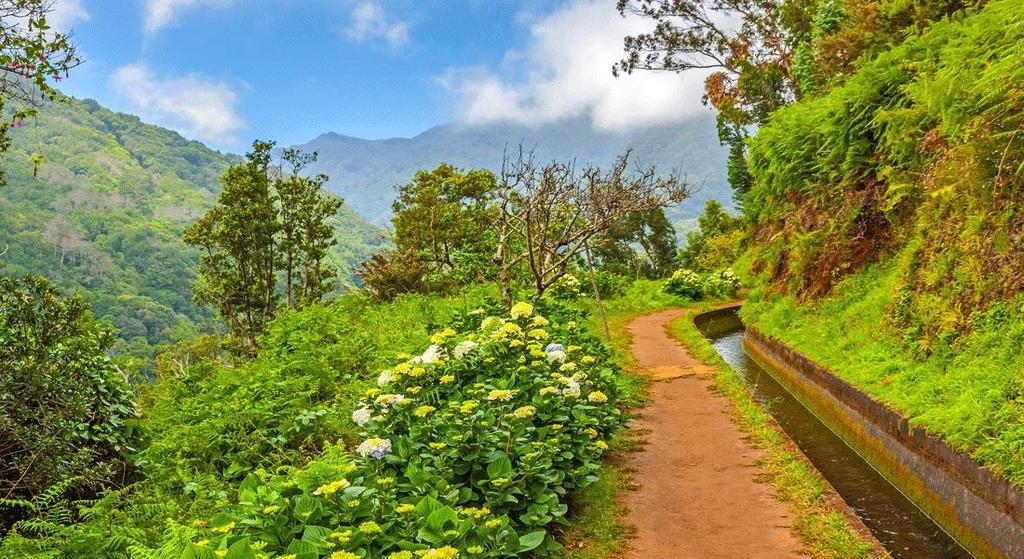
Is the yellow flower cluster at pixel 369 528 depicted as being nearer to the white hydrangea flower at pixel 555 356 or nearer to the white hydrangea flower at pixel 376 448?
the white hydrangea flower at pixel 376 448

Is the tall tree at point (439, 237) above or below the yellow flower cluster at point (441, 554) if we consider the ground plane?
above

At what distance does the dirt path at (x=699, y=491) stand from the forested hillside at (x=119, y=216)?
129 ft

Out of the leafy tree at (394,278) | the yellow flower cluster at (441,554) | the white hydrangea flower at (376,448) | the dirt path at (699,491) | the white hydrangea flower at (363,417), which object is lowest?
the dirt path at (699,491)

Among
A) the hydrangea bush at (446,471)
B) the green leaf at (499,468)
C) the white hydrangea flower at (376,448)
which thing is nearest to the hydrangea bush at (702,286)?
the hydrangea bush at (446,471)

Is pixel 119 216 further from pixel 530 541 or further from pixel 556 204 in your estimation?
pixel 530 541

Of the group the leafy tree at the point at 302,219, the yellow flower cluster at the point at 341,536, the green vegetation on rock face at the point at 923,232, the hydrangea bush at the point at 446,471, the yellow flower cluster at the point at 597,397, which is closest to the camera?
the yellow flower cluster at the point at 341,536

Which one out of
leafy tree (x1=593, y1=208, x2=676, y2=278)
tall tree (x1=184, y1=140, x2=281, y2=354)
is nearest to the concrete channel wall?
tall tree (x1=184, y1=140, x2=281, y2=354)

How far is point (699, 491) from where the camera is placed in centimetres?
586

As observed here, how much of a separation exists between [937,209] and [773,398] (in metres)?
3.64

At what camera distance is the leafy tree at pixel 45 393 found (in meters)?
5.13

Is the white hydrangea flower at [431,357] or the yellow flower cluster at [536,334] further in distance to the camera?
the yellow flower cluster at [536,334]

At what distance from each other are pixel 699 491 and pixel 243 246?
15129 mm

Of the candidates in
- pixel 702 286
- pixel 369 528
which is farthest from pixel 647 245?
pixel 369 528

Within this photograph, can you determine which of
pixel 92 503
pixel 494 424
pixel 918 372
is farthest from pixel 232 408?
pixel 918 372
